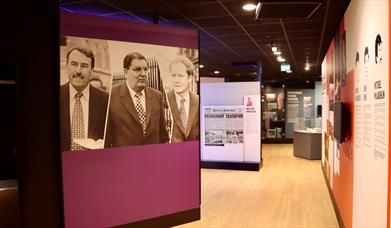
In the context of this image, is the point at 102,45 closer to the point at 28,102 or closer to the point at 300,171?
the point at 28,102

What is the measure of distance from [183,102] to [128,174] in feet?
4.52

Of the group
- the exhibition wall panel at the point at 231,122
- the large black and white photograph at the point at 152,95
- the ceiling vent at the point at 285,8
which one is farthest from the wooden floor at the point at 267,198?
the ceiling vent at the point at 285,8

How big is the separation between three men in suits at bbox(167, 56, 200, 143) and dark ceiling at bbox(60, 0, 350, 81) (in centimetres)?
79

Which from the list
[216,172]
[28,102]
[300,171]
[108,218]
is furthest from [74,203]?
[300,171]

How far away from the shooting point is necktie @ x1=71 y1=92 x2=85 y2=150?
432 cm

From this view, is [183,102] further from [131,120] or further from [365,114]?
[365,114]

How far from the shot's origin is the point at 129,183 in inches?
190

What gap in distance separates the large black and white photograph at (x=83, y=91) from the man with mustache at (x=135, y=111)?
141 millimetres

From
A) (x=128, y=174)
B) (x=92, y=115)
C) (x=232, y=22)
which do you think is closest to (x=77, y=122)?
(x=92, y=115)

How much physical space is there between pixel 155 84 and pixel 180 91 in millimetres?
463

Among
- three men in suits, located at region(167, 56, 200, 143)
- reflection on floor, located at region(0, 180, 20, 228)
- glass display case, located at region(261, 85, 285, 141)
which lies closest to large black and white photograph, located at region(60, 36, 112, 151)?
three men in suits, located at region(167, 56, 200, 143)

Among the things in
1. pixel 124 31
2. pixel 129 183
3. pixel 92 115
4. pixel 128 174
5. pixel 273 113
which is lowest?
pixel 129 183

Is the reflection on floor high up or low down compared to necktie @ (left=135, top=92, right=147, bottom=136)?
down

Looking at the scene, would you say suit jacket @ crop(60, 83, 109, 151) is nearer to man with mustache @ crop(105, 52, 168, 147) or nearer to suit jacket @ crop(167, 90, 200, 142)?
man with mustache @ crop(105, 52, 168, 147)
